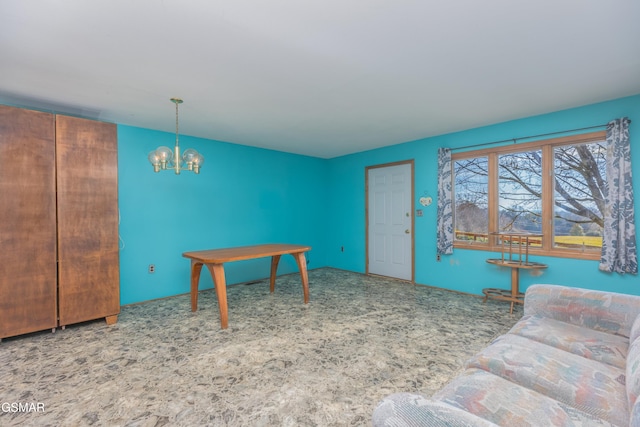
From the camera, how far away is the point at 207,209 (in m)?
4.36

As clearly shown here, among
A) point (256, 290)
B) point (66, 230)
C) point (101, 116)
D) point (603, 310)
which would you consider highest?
point (101, 116)

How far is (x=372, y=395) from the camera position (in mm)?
1850

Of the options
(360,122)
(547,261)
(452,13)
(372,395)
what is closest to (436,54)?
(452,13)

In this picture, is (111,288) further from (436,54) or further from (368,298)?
(436,54)

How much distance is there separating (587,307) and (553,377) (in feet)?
2.72

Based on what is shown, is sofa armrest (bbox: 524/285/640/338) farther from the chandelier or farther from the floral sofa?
the chandelier

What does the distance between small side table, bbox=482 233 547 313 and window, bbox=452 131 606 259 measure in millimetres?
125

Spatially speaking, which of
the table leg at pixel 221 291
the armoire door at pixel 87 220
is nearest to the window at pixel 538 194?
the table leg at pixel 221 291

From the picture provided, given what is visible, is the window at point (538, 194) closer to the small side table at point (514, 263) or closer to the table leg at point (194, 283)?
the small side table at point (514, 263)

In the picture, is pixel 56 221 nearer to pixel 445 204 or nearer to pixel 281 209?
pixel 281 209

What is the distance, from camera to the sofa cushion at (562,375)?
1146 mm

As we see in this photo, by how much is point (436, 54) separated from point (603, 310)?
1.94 m

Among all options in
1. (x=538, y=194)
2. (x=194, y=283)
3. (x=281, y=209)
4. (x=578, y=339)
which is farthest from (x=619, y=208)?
(x=194, y=283)

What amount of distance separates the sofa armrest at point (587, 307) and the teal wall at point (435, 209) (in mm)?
1673
